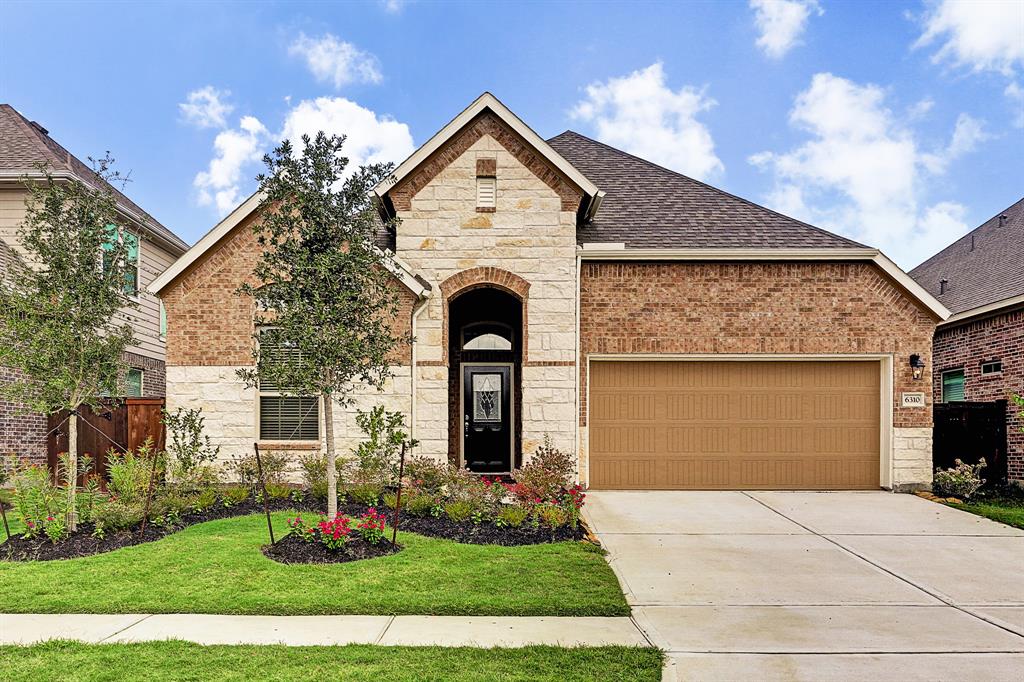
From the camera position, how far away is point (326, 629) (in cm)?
579

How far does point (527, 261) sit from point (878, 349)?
650 cm

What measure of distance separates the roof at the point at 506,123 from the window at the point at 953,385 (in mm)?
10079

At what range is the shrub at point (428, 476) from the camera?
10289 millimetres

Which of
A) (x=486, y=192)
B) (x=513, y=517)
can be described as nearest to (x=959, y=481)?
(x=513, y=517)

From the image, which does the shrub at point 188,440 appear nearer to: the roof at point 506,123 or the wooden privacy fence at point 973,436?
the roof at point 506,123

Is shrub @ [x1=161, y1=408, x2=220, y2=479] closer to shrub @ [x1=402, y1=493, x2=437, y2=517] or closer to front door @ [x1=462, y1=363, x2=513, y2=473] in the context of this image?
shrub @ [x1=402, y1=493, x2=437, y2=517]

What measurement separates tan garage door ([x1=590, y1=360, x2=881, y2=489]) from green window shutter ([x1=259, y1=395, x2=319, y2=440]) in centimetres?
490

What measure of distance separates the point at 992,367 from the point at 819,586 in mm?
10405

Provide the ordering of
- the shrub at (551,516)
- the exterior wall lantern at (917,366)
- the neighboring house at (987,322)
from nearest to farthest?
the shrub at (551,516) → the exterior wall lantern at (917,366) → the neighboring house at (987,322)

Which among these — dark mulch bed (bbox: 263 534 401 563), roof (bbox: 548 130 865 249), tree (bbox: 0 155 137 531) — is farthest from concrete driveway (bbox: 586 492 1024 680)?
tree (bbox: 0 155 137 531)

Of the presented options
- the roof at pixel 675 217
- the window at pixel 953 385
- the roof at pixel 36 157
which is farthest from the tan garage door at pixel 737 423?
the roof at pixel 36 157

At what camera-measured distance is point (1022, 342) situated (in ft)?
45.1

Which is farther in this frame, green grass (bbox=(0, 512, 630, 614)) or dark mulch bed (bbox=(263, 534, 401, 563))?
dark mulch bed (bbox=(263, 534, 401, 563))

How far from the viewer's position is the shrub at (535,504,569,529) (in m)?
9.24
